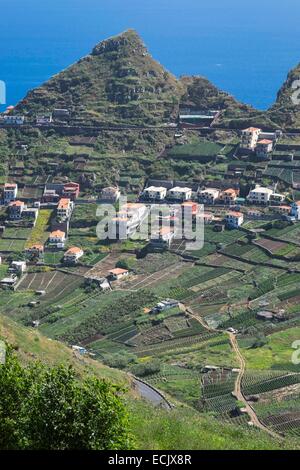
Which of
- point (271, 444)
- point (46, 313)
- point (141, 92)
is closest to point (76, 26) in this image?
point (141, 92)

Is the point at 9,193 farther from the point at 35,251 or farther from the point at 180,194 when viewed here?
the point at 180,194

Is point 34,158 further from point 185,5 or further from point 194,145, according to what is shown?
point 185,5

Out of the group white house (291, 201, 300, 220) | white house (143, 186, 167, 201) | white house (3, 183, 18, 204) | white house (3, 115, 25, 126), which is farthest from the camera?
white house (3, 115, 25, 126)

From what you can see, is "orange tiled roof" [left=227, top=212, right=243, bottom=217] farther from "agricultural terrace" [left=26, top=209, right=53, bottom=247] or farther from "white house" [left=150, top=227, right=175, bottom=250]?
"agricultural terrace" [left=26, top=209, right=53, bottom=247]

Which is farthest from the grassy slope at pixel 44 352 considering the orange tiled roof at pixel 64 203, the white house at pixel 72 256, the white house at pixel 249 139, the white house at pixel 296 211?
the white house at pixel 249 139

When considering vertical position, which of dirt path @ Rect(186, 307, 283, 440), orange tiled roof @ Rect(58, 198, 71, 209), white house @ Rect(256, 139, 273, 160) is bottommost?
dirt path @ Rect(186, 307, 283, 440)

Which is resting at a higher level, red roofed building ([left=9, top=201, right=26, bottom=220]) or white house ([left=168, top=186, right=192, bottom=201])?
white house ([left=168, top=186, right=192, bottom=201])

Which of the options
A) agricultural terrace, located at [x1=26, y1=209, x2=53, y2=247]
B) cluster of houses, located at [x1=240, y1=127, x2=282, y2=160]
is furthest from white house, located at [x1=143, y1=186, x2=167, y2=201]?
cluster of houses, located at [x1=240, y1=127, x2=282, y2=160]
